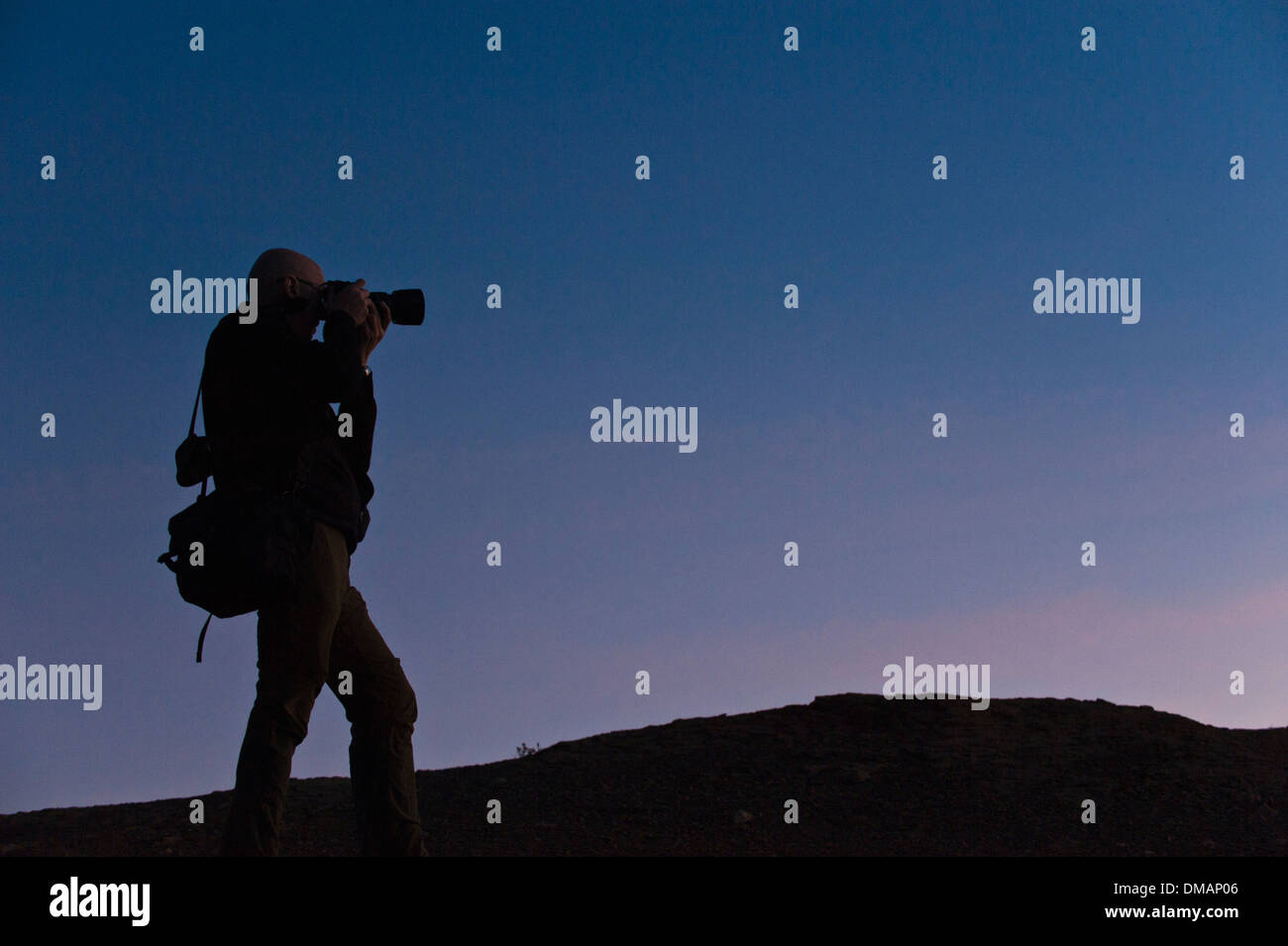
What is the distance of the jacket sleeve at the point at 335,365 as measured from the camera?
461cm

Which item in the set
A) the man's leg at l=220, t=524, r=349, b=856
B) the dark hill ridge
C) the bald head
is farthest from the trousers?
the dark hill ridge

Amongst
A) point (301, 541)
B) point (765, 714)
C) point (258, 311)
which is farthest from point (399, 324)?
point (765, 714)

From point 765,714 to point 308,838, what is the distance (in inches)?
160

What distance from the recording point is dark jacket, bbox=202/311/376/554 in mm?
4645

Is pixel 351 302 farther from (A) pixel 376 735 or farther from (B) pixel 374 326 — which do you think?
(A) pixel 376 735

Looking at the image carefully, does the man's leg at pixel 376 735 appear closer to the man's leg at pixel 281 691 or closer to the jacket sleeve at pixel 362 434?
the man's leg at pixel 281 691

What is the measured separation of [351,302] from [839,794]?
16.3ft

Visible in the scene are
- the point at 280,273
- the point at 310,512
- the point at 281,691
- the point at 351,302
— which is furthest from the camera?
the point at 280,273

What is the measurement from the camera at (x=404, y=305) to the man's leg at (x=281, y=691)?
38.4 inches

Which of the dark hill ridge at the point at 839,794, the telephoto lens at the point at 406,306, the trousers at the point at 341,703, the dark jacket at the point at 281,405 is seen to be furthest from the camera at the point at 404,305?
the dark hill ridge at the point at 839,794

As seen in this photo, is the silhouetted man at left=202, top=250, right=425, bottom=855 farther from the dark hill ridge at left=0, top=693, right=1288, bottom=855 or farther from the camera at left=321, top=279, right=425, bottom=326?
the dark hill ridge at left=0, top=693, right=1288, bottom=855

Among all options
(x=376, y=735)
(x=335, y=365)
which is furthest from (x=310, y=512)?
(x=376, y=735)

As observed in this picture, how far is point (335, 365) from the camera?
4609 mm
